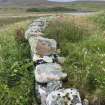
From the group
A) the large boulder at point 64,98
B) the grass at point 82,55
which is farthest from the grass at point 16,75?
the large boulder at point 64,98

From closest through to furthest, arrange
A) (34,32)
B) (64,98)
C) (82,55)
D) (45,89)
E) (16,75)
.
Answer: (64,98) < (45,89) < (16,75) < (82,55) < (34,32)

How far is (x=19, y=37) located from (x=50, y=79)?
3775mm

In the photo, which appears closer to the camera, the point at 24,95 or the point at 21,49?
the point at 24,95

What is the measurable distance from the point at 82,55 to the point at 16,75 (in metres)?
A: 1.40

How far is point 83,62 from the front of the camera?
7242 mm

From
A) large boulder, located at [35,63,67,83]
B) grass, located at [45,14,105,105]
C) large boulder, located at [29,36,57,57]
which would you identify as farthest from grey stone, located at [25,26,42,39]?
large boulder, located at [35,63,67,83]

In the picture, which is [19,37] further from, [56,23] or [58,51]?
[58,51]

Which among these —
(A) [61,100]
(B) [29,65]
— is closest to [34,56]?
(B) [29,65]

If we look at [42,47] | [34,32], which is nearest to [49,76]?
[42,47]

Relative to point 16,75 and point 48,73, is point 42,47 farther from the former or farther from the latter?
point 48,73

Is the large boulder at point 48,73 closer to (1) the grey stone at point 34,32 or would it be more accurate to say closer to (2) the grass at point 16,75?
(2) the grass at point 16,75

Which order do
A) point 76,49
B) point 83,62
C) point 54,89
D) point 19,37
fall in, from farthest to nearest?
point 19,37 → point 76,49 → point 83,62 → point 54,89

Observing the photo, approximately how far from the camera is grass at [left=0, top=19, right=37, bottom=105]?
6559mm

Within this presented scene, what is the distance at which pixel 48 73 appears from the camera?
6543 millimetres
